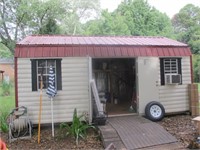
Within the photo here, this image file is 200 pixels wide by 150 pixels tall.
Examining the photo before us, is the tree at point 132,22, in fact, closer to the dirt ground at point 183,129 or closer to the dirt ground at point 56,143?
the dirt ground at point 183,129

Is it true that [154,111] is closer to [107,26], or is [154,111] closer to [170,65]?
[170,65]

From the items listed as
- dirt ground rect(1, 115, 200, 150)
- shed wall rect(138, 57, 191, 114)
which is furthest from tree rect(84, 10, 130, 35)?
dirt ground rect(1, 115, 200, 150)

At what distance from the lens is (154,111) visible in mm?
8266

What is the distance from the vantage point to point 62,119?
7.66 m

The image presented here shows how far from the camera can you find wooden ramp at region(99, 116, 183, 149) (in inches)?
237

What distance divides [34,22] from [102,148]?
17.8 meters

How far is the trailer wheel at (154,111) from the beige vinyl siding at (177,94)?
0.35m

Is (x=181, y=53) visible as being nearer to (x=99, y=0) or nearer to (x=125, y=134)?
(x=125, y=134)

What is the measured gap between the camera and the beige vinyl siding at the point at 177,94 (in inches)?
339

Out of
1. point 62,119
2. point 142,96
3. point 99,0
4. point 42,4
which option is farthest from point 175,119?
point 99,0

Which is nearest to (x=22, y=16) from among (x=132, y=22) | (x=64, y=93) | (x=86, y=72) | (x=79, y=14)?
(x=79, y=14)

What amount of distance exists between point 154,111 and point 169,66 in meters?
1.75

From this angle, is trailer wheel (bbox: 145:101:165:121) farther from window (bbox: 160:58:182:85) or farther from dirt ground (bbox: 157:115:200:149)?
window (bbox: 160:58:182:85)

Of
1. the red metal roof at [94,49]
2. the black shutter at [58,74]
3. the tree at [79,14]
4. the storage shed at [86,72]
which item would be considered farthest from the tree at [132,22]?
the black shutter at [58,74]
